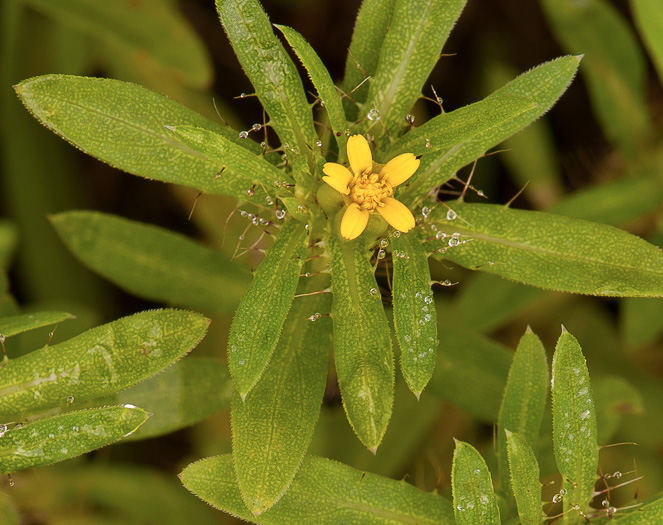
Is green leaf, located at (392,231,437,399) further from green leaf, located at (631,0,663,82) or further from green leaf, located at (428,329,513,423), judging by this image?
green leaf, located at (631,0,663,82)

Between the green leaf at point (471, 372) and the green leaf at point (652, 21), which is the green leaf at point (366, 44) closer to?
the green leaf at point (471, 372)

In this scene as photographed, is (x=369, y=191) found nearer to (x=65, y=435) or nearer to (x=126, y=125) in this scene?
(x=126, y=125)

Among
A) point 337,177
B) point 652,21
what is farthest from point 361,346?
point 652,21

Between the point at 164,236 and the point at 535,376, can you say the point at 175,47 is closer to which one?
the point at 164,236

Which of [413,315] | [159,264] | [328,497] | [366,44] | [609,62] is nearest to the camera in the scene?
[413,315]

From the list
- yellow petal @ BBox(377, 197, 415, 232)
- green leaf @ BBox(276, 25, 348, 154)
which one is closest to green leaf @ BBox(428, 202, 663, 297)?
yellow petal @ BBox(377, 197, 415, 232)
